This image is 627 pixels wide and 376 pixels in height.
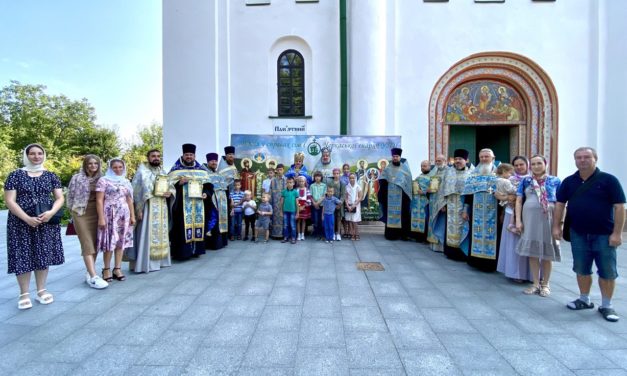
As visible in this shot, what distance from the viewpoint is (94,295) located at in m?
4.26

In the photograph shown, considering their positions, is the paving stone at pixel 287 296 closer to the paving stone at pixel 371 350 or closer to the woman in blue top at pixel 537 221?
the paving stone at pixel 371 350

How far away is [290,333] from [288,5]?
34.9ft

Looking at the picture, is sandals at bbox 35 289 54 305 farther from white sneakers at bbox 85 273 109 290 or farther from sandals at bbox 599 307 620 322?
sandals at bbox 599 307 620 322

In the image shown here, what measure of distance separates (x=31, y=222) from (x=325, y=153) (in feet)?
20.8

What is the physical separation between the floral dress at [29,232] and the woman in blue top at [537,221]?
635 centimetres

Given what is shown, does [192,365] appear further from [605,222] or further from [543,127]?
[543,127]

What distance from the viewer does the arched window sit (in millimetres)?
10820

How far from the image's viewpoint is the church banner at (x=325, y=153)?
8641mm

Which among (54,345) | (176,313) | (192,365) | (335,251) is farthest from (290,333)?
(335,251)

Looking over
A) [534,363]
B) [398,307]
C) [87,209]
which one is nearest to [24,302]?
[87,209]

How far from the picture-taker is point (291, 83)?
35.8 feet

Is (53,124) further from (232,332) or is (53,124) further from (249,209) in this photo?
(232,332)

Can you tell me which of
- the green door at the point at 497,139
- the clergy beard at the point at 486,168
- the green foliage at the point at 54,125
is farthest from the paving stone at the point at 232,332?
the green foliage at the point at 54,125

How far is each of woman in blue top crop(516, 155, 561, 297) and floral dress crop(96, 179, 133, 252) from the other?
588 centimetres
